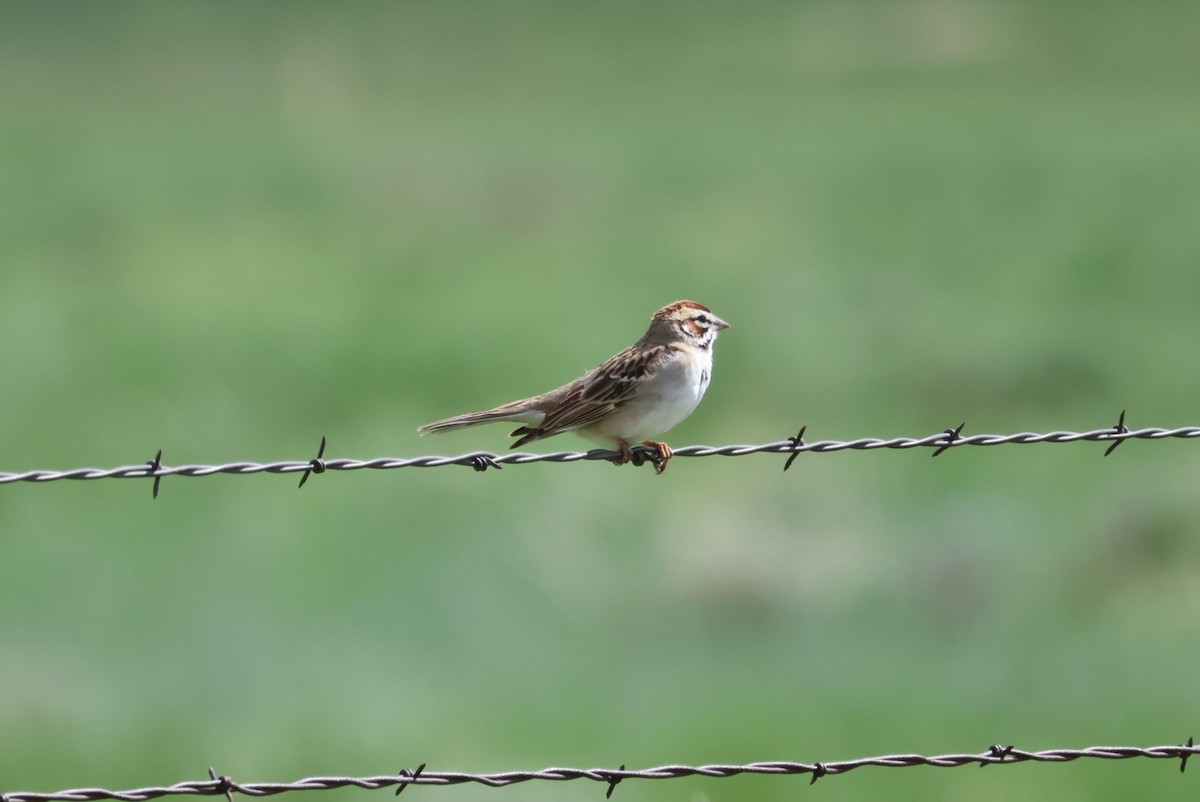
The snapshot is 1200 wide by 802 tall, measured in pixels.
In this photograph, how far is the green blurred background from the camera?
69.6ft

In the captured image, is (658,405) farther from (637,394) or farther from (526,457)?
(526,457)

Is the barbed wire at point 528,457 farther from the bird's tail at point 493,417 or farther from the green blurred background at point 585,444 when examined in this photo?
the green blurred background at point 585,444

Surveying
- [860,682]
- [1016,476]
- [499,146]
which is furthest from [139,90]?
[860,682]

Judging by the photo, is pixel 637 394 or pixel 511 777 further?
pixel 637 394

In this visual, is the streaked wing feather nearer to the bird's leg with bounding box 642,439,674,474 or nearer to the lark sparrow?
the lark sparrow

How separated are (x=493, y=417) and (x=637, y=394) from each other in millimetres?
802

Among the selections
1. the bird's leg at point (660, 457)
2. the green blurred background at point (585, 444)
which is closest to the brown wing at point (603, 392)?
the bird's leg at point (660, 457)

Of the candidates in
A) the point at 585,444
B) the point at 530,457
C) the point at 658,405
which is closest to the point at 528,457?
the point at 530,457

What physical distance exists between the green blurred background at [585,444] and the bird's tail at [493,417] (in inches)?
284

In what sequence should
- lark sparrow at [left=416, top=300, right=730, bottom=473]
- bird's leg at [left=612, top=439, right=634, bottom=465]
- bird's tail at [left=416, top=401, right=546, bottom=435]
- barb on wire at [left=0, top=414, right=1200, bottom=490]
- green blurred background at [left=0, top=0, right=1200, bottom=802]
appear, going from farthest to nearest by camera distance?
1. green blurred background at [left=0, top=0, right=1200, bottom=802]
2. lark sparrow at [left=416, top=300, right=730, bottom=473]
3. bird's tail at [left=416, top=401, right=546, bottom=435]
4. bird's leg at [left=612, top=439, right=634, bottom=465]
5. barb on wire at [left=0, top=414, right=1200, bottom=490]

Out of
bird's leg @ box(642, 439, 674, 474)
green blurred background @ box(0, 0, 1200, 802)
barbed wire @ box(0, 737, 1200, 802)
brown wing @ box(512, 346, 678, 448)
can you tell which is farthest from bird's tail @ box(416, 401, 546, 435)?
green blurred background @ box(0, 0, 1200, 802)

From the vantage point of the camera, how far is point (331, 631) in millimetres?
23688

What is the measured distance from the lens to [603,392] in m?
10.4

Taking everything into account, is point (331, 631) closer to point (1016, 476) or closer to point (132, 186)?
point (1016, 476)
